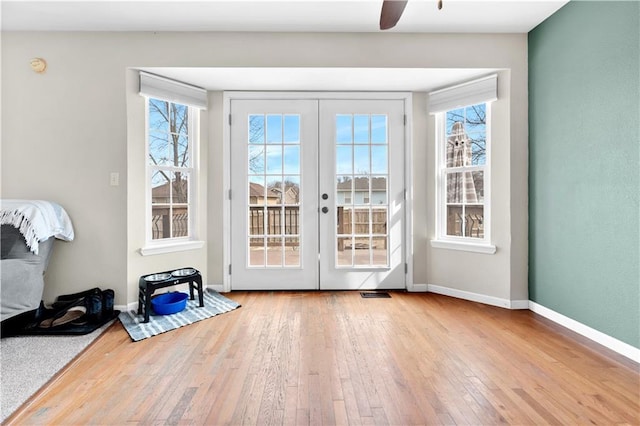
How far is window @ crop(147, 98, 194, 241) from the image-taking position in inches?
128

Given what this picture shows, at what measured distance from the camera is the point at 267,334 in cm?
251

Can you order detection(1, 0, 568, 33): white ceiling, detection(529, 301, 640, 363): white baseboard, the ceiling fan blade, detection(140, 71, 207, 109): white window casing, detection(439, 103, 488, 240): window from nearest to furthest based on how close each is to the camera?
the ceiling fan blade, detection(529, 301, 640, 363): white baseboard, detection(1, 0, 568, 33): white ceiling, detection(140, 71, 207, 109): white window casing, detection(439, 103, 488, 240): window

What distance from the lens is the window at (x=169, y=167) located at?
3.24 m

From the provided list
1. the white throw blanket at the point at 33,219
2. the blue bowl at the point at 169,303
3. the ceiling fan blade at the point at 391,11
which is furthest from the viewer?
the blue bowl at the point at 169,303

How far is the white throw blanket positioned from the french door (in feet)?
5.01

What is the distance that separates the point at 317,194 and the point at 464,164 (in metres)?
1.54

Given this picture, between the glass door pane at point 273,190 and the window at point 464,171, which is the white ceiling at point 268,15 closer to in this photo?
the window at point 464,171

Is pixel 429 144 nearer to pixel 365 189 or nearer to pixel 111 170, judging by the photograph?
pixel 365 189

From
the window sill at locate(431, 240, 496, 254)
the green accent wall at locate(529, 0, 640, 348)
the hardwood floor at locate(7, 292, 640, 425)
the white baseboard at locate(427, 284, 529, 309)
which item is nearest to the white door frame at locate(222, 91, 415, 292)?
the window sill at locate(431, 240, 496, 254)

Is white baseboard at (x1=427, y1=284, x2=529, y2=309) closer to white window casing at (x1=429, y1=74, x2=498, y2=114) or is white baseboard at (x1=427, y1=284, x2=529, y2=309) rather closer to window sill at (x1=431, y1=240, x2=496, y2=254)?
window sill at (x1=431, y1=240, x2=496, y2=254)

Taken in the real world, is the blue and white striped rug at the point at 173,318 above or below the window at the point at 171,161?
below

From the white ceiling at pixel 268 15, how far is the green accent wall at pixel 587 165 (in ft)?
1.43

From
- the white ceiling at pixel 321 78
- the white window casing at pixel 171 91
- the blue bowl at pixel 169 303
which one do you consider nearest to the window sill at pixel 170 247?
the blue bowl at pixel 169 303

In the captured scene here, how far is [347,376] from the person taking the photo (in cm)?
190
